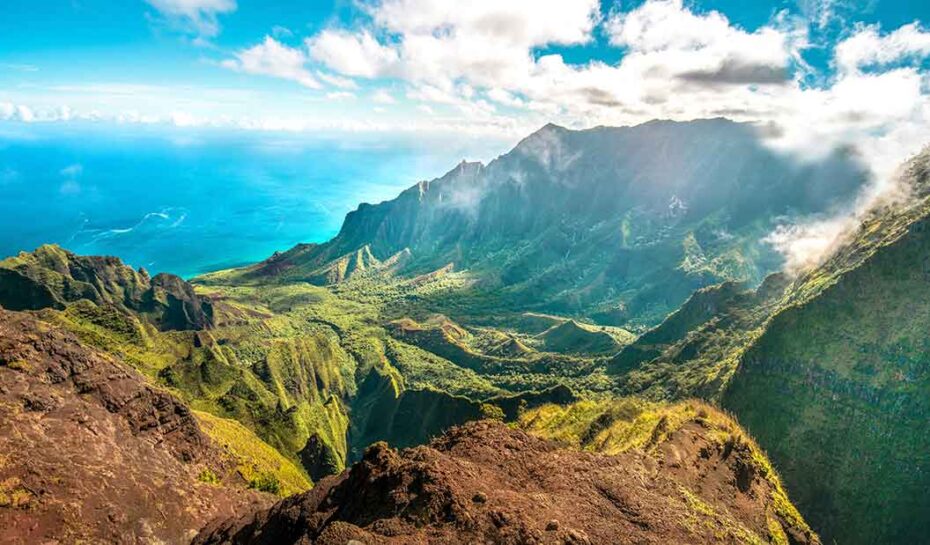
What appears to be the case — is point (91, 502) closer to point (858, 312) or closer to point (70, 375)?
point (70, 375)

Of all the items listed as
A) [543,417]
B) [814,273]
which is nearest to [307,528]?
[543,417]

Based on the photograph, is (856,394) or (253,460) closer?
(253,460)

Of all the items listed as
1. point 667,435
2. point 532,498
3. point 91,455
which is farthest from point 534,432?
point 91,455

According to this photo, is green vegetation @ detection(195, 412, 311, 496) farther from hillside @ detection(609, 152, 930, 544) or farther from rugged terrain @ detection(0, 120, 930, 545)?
hillside @ detection(609, 152, 930, 544)

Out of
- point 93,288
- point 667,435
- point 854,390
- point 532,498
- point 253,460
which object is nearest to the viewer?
point 532,498

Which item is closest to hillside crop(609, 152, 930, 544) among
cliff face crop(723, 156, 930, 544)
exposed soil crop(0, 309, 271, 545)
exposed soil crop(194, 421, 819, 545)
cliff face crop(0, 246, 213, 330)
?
cliff face crop(723, 156, 930, 544)

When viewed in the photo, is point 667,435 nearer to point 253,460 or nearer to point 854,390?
point 854,390
